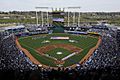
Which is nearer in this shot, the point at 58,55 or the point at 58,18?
the point at 58,55

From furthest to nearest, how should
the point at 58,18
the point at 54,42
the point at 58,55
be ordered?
the point at 58,18 < the point at 54,42 < the point at 58,55

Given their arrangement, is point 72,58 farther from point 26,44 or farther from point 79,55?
point 26,44

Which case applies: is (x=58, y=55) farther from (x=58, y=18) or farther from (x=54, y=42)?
(x=58, y=18)

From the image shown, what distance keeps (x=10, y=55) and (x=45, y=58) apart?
6042mm

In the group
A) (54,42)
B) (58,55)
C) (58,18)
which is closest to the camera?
(58,55)

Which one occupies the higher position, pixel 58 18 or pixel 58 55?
pixel 58 18

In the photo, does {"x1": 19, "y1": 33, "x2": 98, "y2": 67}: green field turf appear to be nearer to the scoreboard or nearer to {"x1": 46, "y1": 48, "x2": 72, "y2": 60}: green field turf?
{"x1": 46, "y1": 48, "x2": 72, "y2": 60}: green field turf

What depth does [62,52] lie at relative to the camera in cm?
3912

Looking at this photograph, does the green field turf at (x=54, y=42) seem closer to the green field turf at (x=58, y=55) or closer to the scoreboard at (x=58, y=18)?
the green field turf at (x=58, y=55)

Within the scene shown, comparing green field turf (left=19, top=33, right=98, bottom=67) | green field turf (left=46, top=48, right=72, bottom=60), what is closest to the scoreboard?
green field turf (left=19, top=33, right=98, bottom=67)

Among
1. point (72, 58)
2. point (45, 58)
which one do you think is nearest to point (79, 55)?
point (72, 58)

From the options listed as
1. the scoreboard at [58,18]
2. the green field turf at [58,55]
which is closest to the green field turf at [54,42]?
Result: the green field turf at [58,55]

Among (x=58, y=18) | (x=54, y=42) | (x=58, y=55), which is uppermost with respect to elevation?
(x=58, y=18)

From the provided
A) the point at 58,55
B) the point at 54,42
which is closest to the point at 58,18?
the point at 54,42
